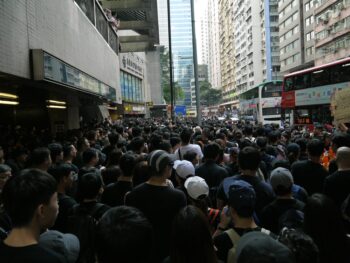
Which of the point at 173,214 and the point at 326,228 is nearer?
the point at 326,228

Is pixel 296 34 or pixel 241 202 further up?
pixel 296 34

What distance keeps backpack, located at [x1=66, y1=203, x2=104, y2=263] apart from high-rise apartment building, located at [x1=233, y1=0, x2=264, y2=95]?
8080 centimetres

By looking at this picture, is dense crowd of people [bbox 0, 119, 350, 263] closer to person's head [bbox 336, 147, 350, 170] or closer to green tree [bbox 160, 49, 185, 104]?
person's head [bbox 336, 147, 350, 170]

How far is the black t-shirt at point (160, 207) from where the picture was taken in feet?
10.9

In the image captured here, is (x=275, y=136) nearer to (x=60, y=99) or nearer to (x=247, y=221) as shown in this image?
(x=247, y=221)

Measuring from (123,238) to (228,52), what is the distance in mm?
122437

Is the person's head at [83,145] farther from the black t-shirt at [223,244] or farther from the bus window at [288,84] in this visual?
the bus window at [288,84]

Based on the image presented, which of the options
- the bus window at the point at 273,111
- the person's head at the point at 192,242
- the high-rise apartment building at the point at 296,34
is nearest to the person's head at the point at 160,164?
the person's head at the point at 192,242

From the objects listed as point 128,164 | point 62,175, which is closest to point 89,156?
point 128,164

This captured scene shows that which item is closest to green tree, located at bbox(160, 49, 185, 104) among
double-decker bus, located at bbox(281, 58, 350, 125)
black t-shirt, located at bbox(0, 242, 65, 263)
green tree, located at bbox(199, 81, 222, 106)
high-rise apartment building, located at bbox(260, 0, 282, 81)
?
green tree, located at bbox(199, 81, 222, 106)

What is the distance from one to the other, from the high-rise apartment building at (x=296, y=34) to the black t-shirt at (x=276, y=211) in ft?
171

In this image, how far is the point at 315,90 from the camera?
19031 millimetres

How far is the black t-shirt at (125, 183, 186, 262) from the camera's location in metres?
3.31

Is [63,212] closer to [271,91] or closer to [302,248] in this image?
[302,248]
